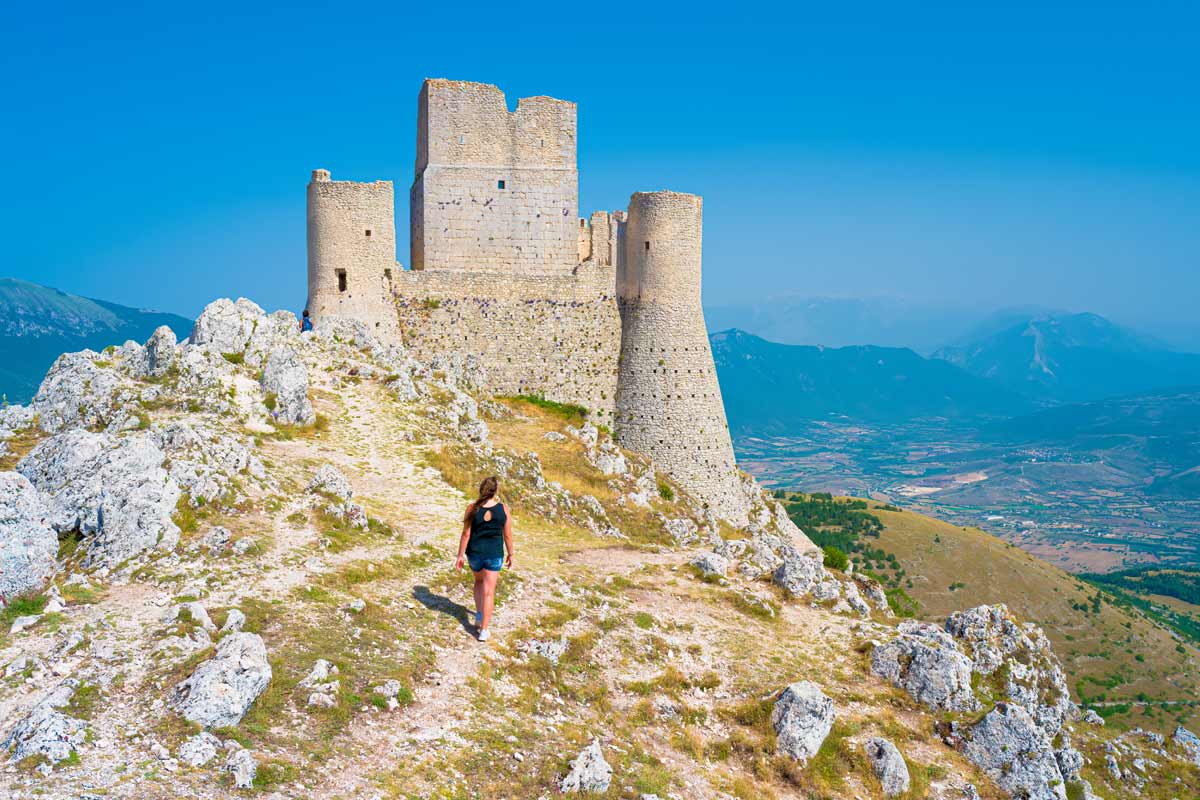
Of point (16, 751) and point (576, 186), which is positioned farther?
point (576, 186)

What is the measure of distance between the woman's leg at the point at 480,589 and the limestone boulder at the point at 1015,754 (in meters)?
9.06

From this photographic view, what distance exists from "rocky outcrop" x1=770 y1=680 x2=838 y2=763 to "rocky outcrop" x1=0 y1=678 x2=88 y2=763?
983cm

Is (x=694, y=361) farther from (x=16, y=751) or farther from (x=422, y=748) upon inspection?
(x=16, y=751)

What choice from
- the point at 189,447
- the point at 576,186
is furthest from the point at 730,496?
the point at 189,447

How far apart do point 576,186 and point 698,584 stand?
24493 millimetres

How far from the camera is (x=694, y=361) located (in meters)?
40.0

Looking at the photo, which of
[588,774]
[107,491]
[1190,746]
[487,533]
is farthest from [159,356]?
[1190,746]

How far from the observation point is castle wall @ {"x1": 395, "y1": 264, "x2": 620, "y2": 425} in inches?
1496

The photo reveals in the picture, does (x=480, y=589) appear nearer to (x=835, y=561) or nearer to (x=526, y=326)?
(x=526, y=326)

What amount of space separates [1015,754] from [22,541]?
17.0 m

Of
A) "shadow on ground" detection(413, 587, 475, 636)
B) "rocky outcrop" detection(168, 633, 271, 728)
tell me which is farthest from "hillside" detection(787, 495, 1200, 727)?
"rocky outcrop" detection(168, 633, 271, 728)

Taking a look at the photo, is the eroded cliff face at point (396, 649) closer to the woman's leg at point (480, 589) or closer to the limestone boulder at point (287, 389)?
the limestone boulder at point (287, 389)

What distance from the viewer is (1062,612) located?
87812 millimetres

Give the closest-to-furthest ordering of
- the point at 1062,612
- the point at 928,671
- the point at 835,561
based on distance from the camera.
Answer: the point at 928,671, the point at 835,561, the point at 1062,612
